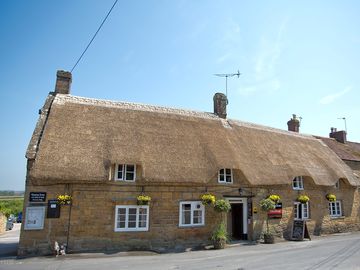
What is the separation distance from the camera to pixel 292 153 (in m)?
20.7

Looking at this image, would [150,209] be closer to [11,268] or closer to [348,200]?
[11,268]

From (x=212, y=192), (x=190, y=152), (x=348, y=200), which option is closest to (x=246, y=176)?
Result: (x=212, y=192)

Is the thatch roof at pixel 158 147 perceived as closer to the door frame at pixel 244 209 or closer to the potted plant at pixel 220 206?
the potted plant at pixel 220 206

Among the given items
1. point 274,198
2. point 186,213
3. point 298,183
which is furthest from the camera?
point 298,183

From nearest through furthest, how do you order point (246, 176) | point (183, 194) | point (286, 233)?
point (183, 194), point (246, 176), point (286, 233)

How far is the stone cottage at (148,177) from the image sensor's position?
13.0m

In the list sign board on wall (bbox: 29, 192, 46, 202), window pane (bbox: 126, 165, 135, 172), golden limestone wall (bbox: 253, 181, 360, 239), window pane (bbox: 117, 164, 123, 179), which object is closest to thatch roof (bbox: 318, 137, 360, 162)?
golden limestone wall (bbox: 253, 181, 360, 239)

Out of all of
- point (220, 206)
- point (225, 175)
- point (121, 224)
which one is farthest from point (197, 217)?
point (121, 224)

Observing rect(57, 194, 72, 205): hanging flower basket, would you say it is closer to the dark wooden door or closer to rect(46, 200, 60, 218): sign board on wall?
rect(46, 200, 60, 218): sign board on wall

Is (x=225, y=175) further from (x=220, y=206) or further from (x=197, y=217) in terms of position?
(x=197, y=217)

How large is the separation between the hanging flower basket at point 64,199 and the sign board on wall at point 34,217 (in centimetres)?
78

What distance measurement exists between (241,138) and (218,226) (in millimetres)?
6164

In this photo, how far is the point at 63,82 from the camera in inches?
683

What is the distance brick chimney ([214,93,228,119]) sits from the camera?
21188mm
